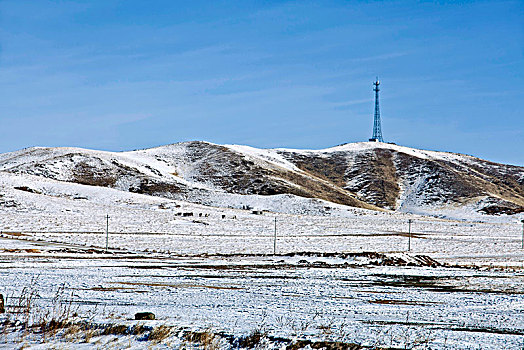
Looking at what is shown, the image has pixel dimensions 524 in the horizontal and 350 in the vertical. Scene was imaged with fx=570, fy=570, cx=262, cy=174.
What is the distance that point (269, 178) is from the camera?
149 metres

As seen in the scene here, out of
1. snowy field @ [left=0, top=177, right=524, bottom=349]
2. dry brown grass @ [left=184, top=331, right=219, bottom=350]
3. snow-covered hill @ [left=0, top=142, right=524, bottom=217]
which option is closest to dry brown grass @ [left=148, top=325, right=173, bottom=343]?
snowy field @ [left=0, top=177, right=524, bottom=349]

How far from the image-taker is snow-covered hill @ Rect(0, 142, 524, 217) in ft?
407

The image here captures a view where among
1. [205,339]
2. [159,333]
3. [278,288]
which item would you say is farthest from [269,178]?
[205,339]

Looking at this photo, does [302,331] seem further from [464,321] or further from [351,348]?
[464,321]

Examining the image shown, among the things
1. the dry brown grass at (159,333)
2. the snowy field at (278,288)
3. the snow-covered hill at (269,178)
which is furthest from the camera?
the snow-covered hill at (269,178)

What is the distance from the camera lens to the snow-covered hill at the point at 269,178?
124125 millimetres

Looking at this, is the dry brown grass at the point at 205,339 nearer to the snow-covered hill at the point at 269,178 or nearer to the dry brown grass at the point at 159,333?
the dry brown grass at the point at 159,333

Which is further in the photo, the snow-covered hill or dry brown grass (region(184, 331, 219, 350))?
the snow-covered hill

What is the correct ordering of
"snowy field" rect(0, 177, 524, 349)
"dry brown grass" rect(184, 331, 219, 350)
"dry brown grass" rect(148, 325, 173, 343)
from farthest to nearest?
"snowy field" rect(0, 177, 524, 349) → "dry brown grass" rect(148, 325, 173, 343) → "dry brown grass" rect(184, 331, 219, 350)

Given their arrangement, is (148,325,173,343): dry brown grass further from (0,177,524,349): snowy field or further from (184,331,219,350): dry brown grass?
(184,331,219,350): dry brown grass

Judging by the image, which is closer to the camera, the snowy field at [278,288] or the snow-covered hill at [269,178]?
the snowy field at [278,288]

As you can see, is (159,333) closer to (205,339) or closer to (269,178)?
(205,339)

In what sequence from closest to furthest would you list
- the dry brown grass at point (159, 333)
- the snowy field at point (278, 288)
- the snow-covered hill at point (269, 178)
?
1. the dry brown grass at point (159, 333)
2. the snowy field at point (278, 288)
3. the snow-covered hill at point (269, 178)

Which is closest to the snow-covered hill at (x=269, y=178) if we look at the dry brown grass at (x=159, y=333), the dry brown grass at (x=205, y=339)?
the dry brown grass at (x=159, y=333)
